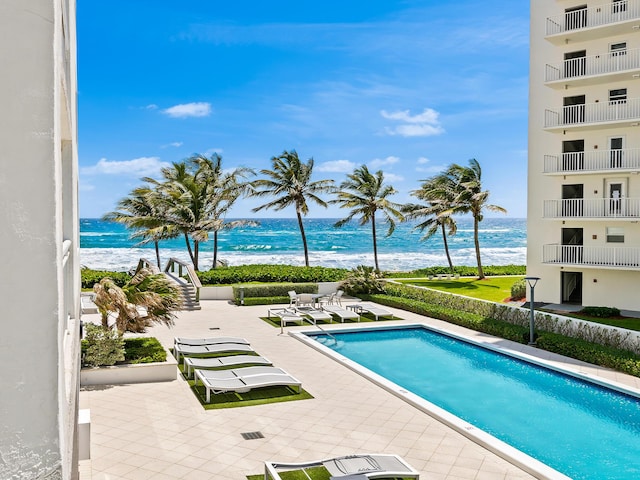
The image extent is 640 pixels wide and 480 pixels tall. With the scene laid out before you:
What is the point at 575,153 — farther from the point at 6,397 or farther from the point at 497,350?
the point at 6,397

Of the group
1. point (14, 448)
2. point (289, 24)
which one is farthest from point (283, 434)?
point (289, 24)

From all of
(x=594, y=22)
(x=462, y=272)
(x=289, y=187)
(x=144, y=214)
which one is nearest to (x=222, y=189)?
(x=289, y=187)

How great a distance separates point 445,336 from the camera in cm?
2003

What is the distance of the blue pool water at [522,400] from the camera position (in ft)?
33.4

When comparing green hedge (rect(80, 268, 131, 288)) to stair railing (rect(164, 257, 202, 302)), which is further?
stair railing (rect(164, 257, 202, 302))

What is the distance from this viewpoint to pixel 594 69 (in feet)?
78.9

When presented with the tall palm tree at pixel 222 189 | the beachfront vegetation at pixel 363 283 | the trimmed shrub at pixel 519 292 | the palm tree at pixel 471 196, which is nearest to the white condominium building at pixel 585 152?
the trimmed shrub at pixel 519 292

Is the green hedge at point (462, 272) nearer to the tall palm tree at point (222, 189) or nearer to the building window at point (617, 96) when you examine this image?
the tall palm tree at point (222, 189)

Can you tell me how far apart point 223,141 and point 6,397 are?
115 meters

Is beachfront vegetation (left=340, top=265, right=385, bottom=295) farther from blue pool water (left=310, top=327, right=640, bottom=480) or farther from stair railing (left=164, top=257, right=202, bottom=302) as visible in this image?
blue pool water (left=310, top=327, right=640, bottom=480)

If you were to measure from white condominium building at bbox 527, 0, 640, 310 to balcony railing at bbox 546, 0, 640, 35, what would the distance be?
4 centimetres

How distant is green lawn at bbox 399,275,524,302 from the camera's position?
2692cm

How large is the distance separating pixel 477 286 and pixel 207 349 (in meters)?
18.5

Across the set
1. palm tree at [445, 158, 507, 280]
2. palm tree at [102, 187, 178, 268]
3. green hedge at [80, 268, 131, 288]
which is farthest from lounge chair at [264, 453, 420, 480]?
palm tree at [445, 158, 507, 280]
